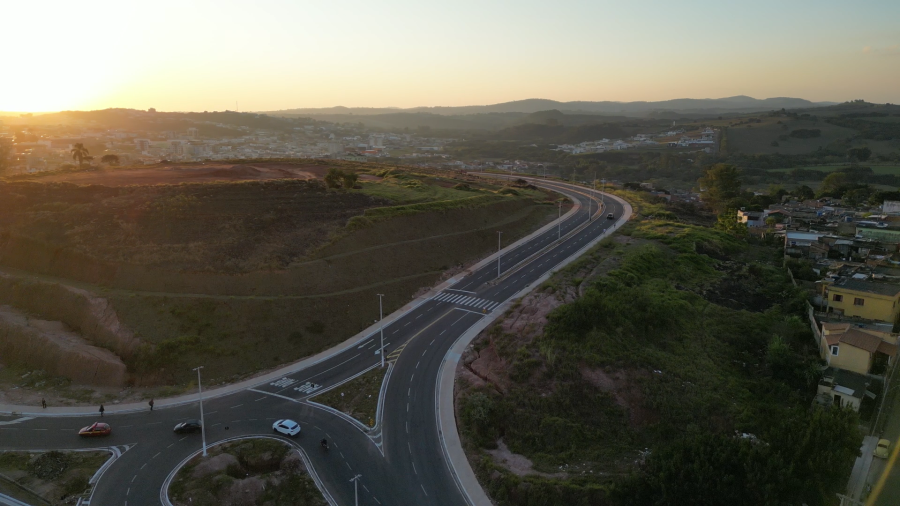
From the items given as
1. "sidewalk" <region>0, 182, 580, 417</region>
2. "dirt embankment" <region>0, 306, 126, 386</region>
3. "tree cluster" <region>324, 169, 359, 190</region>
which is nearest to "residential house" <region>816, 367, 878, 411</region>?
"sidewalk" <region>0, 182, 580, 417</region>

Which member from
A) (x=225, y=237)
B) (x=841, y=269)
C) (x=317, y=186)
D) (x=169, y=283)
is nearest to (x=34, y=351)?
(x=169, y=283)

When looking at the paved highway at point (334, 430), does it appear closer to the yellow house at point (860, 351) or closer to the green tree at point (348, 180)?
the yellow house at point (860, 351)

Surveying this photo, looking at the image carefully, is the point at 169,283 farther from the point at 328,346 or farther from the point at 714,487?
the point at 714,487

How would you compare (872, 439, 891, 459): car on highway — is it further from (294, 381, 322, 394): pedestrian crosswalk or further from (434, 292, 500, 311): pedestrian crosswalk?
(294, 381, 322, 394): pedestrian crosswalk

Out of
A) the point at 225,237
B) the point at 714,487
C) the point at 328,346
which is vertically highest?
the point at 225,237

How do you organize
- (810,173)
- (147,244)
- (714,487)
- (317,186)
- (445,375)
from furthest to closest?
(810,173) < (317,186) < (147,244) < (445,375) < (714,487)

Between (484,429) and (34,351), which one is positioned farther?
(34,351)

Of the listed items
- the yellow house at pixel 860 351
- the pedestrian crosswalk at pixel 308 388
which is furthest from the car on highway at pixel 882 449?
the pedestrian crosswalk at pixel 308 388
